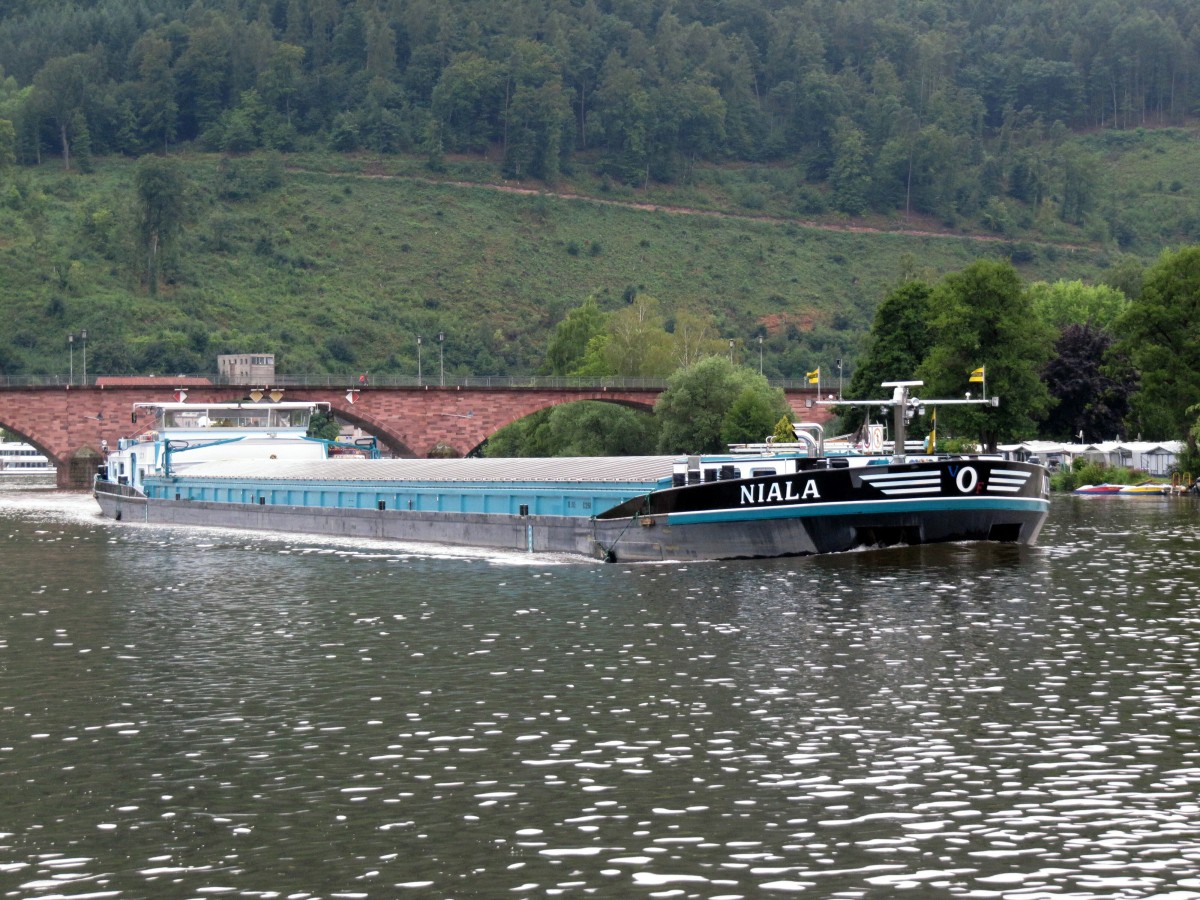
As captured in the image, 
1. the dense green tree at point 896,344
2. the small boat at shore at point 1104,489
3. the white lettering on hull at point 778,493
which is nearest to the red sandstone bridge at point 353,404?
the dense green tree at point 896,344

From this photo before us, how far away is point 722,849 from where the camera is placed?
1923cm

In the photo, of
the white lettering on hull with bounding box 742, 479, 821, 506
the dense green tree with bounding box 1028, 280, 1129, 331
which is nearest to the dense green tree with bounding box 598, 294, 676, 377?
the dense green tree with bounding box 1028, 280, 1129, 331

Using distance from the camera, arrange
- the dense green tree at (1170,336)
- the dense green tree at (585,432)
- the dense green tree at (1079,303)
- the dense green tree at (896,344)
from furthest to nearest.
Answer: the dense green tree at (1079,303) < the dense green tree at (585,432) < the dense green tree at (896,344) < the dense green tree at (1170,336)

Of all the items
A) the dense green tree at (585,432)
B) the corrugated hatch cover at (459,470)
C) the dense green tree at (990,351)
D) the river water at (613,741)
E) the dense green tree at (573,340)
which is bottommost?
the river water at (613,741)

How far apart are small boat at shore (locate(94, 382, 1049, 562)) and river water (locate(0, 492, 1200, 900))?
4.35m

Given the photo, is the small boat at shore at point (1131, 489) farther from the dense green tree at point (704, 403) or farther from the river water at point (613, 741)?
the river water at point (613, 741)

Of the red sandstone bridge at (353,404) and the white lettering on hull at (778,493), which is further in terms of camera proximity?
the red sandstone bridge at (353,404)

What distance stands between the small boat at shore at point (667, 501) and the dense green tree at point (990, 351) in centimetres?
4291

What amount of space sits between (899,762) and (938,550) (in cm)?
3033

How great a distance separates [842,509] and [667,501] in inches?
208

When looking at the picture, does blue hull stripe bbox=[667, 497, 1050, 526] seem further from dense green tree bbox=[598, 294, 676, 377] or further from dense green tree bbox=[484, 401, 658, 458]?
dense green tree bbox=[598, 294, 676, 377]

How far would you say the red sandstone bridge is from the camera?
447 feet

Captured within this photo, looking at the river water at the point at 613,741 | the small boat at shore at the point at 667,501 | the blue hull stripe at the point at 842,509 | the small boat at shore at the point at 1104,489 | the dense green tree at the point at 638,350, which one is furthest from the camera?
the dense green tree at the point at 638,350

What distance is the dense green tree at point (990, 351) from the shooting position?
106750 mm
